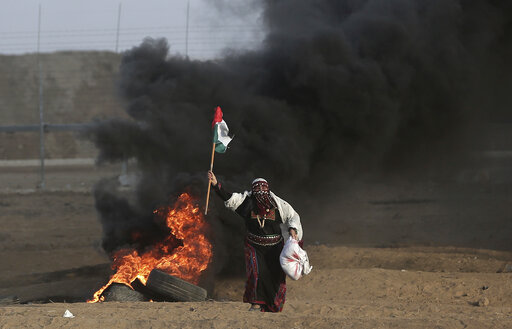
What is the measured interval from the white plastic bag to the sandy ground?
0.58 m

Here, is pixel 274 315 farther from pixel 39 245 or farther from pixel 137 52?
pixel 39 245

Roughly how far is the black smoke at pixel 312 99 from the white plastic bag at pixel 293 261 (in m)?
2.53

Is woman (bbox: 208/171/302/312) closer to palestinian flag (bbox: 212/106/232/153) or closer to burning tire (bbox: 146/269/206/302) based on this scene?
palestinian flag (bbox: 212/106/232/153)

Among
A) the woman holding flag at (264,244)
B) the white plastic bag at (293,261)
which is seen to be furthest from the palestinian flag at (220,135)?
the white plastic bag at (293,261)

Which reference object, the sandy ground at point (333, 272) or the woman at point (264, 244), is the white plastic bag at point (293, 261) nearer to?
the woman at point (264, 244)

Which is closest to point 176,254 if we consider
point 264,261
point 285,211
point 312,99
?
point 264,261

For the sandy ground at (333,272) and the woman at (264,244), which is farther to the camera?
the woman at (264,244)

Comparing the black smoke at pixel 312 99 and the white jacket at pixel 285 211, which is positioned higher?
the black smoke at pixel 312 99

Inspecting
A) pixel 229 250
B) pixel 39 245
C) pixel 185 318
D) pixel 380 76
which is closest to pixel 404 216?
pixel 380 76

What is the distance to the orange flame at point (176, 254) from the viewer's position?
9242 mm

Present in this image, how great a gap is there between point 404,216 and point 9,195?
1247 cm

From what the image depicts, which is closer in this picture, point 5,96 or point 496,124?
point 496,124

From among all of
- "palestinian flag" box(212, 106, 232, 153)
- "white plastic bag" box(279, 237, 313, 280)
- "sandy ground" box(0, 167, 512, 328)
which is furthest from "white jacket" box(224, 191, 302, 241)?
"sandy ground" box(0, 167, 512, 328)

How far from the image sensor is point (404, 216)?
1778 centimetres
